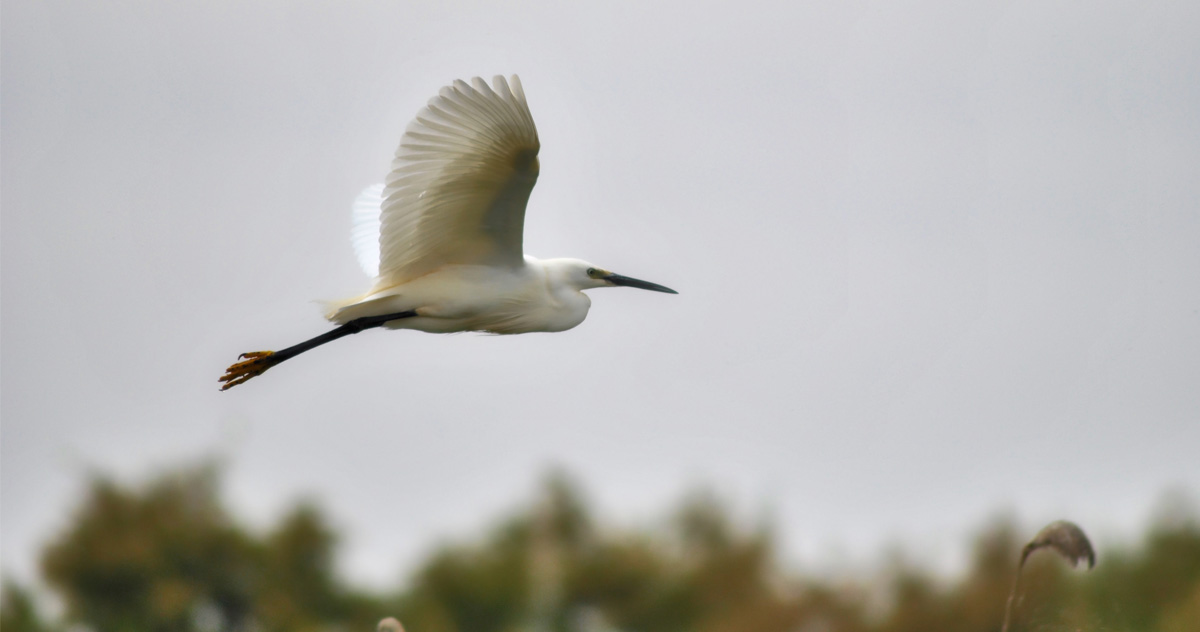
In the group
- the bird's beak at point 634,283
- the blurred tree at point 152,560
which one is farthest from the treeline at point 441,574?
the bird's beak at point 634,283

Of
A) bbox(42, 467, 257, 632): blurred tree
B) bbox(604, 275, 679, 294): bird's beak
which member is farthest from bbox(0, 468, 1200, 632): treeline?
bbox(604, 275, 679, 294): bird's beak

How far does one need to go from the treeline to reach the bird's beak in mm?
12705

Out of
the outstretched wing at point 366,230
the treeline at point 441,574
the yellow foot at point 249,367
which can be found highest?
the outstretched wing at point 366,230

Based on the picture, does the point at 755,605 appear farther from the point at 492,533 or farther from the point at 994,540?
the point at 492,533

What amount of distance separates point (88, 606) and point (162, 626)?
1856 mm

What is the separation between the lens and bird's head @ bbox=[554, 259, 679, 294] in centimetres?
671

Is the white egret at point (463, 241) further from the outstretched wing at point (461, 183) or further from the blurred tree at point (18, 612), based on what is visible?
the blurred tree at point (18, 612)

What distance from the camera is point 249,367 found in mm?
6508

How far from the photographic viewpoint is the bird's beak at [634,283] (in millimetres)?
7059

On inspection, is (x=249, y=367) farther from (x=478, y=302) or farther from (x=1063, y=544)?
(x=1063, y=544)

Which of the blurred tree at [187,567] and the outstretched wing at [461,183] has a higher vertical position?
the outstretched wing at [461,183]

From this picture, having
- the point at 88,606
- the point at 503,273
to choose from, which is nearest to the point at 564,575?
the point at 88,606

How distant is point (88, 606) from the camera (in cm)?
2475

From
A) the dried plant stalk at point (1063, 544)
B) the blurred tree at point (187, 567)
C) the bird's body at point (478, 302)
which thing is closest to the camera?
the dried plant stalk at point (1063, 544)
